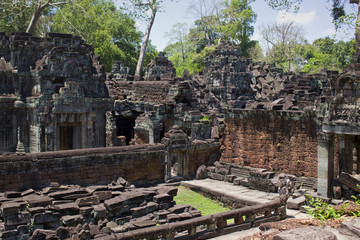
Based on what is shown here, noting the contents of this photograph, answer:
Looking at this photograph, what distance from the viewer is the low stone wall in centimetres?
1266

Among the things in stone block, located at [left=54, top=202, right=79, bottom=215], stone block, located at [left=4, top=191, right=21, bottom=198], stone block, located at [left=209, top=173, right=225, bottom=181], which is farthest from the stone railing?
stone block, located at [left=209, top=173, right=225, bottom=181]

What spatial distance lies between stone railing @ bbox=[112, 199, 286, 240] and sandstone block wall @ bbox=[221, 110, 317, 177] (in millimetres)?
4536

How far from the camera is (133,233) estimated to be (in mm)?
8469

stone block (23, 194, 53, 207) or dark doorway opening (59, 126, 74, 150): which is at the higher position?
dark doorway opening (59, 126, 74, 150)

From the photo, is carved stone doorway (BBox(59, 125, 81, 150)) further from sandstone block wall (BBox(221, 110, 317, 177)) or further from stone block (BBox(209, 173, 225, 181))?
sandstone block wall (BBox(221, 110, 317, 177))

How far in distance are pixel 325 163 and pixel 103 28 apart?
28703 millimetres

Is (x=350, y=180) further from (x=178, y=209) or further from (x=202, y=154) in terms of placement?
(x=202, y=154)

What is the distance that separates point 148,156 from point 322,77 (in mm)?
15643

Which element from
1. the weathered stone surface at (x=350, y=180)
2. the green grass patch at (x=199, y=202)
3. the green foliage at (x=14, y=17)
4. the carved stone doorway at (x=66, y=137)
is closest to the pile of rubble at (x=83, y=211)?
the green grass patch at (x=199, y=202)

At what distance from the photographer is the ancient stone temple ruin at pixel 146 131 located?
12703mm

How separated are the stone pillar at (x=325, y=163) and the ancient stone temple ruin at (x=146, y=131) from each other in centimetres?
3

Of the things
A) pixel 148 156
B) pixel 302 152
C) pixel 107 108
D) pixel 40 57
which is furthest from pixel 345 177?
pixel 40 57

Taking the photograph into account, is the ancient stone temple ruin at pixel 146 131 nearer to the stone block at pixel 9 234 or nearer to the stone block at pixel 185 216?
the stone block at pixel 9 234

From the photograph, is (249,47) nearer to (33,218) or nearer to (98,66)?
(98,66)
